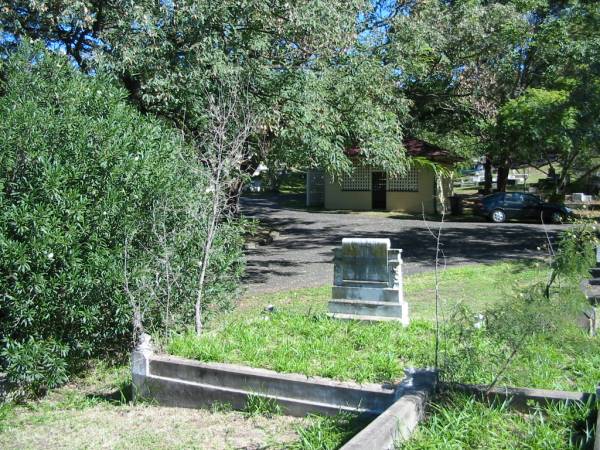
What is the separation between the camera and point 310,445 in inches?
175

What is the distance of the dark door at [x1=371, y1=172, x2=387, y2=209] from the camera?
3192 centimetres

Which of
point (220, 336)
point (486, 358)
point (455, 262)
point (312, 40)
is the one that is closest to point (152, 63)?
point (312, 40)

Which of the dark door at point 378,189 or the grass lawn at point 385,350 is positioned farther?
the dark door at point 378,189

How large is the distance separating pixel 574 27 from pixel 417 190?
423 inches

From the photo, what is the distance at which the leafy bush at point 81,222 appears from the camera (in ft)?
21.2

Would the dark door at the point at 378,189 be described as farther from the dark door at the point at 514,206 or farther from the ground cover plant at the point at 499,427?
the ground cover plant at the point at 499,427

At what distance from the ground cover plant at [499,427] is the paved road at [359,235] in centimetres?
848

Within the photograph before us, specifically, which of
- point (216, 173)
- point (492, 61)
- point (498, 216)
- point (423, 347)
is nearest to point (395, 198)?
point (498, 216)

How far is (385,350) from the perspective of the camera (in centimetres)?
641

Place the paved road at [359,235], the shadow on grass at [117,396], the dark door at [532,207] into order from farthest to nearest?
the dark door at [532,207] → the paved road at [359,235] → the shadow on grass at [117,396]

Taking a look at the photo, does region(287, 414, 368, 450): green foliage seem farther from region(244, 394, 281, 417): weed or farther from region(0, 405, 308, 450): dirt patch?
region(244, 394, 281, 417): weed

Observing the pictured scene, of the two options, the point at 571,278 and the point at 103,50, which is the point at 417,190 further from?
the point at 571,278

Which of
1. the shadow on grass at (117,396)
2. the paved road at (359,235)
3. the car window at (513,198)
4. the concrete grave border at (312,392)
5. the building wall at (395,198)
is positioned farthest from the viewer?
the building wall at (395,198)

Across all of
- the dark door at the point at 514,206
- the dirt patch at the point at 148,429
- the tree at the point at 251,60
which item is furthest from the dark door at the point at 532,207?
the dirt patch at the point at 148,429
